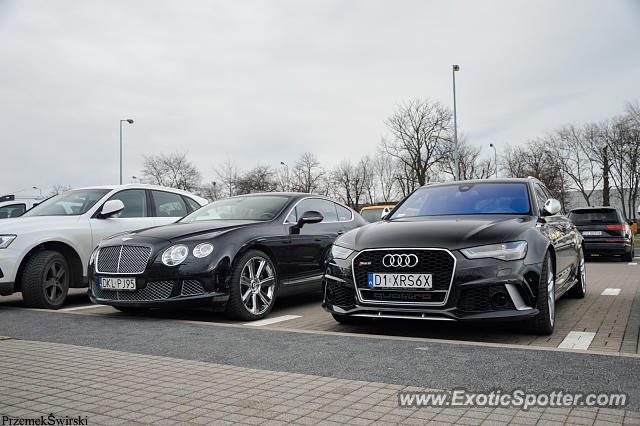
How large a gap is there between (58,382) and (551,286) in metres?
4.25

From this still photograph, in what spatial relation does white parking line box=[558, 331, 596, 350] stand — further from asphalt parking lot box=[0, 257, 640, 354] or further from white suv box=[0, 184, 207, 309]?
white suv box=[0, 184, 207, 309]

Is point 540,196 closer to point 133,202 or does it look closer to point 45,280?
point 133,202

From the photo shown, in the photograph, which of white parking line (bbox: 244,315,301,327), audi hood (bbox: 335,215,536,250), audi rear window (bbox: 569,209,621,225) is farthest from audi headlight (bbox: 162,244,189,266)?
audi rear window (bbox: 569,209,621,225)

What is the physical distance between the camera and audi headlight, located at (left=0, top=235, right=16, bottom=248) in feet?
24.2

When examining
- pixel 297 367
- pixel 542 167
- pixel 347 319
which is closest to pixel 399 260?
pixel 347 319

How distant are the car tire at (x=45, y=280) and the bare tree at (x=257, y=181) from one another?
1967 inches

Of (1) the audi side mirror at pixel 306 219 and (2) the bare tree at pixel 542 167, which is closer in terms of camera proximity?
(1) the audi side mirror at pixel 306 219

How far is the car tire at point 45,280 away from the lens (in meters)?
7.48

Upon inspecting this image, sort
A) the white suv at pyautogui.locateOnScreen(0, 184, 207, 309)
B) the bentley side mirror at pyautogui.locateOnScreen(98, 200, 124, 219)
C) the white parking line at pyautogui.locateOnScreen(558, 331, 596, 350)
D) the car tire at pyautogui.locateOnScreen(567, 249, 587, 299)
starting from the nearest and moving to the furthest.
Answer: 1. the white parking line at pyautogui.locateOnScreen(558, 331, 596, 350)
2. the white suv at pyautogui.locateOnScreen(0, 184, 207, 309)
3. the car tire at pyautogui.locateOnScreen(567, 249, 587, 299)
4. the bentley side mirror at pyautogui.locateOnScreen(98, 200, 124, 219)

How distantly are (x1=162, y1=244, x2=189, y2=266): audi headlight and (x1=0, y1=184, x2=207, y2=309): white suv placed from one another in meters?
2.15
